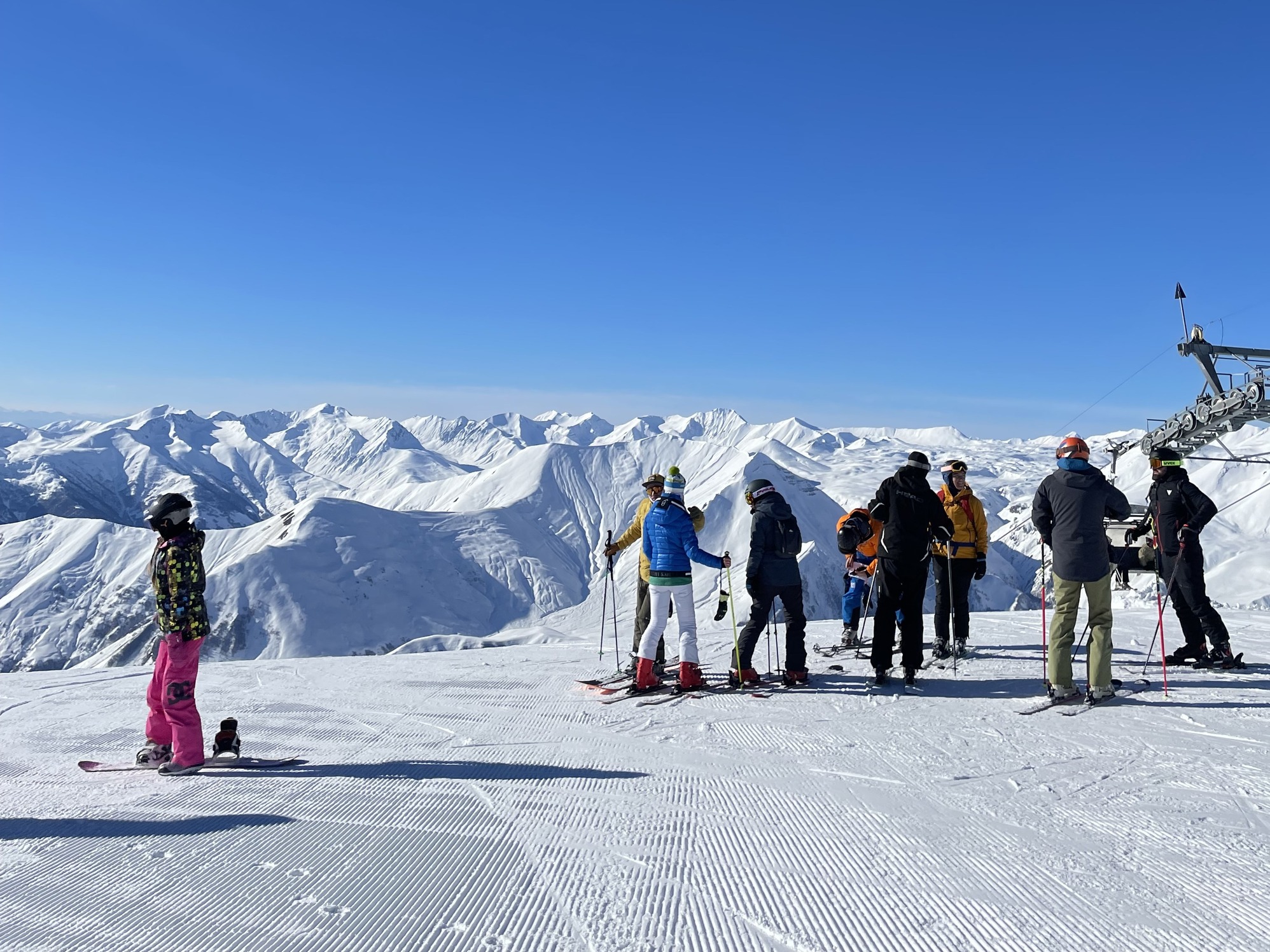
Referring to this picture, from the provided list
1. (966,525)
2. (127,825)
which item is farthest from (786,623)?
(127,825)

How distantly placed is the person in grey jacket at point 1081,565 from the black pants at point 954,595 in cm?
227

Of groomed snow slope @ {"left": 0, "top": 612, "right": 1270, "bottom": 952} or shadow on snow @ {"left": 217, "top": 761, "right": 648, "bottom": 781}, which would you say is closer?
groomed snow slope @ {"left": 0, "top": 612, "right": 1270, "bottom": 952}

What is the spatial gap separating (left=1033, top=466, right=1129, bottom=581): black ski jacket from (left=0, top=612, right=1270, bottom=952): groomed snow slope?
1.18m

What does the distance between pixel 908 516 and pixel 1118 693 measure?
238 centimetres

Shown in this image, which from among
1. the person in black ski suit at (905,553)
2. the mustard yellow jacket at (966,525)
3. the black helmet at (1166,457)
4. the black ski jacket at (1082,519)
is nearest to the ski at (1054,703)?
the black ski jacket at (1082,519)

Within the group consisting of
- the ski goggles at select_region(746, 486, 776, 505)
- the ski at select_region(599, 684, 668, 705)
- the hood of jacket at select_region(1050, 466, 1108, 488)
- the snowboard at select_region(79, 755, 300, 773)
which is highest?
the hood of jacket at select_region(1050, 466, 1108, 488)

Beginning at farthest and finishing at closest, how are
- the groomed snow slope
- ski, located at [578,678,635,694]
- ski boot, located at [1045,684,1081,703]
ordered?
ski, located at [578,678,635,694] → ski boot, located at [1045,684,1081,703] → the groomed snow slope

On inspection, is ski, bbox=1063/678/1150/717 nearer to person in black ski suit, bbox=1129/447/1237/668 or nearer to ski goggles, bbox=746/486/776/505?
person in black ski suit, bbox=1129/447/1237/668

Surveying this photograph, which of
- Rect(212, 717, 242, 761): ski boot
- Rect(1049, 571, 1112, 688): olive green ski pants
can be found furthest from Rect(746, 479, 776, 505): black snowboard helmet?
Rect(212, 717, 242, 761): ski boot

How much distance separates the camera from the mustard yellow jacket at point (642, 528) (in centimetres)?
852

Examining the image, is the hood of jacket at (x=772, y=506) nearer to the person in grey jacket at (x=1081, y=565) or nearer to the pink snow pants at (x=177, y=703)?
the person in grey jacket at (x=1081, y=565)

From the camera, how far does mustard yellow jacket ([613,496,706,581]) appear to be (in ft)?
27.9

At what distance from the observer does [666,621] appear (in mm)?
7902

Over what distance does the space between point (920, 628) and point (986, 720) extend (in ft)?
5.09
